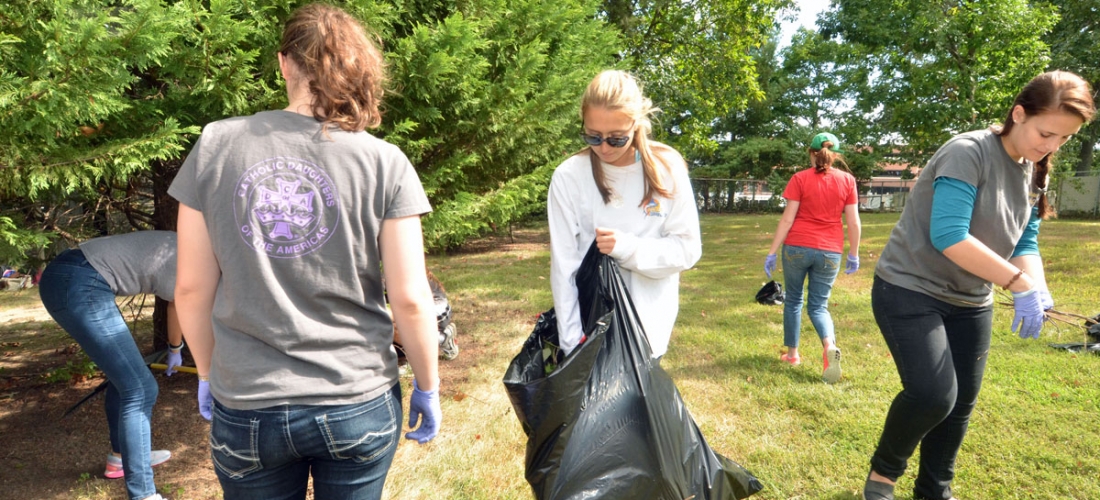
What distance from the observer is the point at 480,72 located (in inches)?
156

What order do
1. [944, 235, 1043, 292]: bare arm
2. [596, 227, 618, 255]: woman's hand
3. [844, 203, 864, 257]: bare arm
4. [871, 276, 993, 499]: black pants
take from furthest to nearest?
[844, 203, 864, 257]: bare arm → [871, 276, 993, 499]: black pants → [944, 235, 1043, 292]: bare arm → [596, 227, 618, 255]: woman's hand

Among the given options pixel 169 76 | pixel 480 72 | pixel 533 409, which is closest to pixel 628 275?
pixel 533 409

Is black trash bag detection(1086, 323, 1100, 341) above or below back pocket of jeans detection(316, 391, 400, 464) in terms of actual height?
below

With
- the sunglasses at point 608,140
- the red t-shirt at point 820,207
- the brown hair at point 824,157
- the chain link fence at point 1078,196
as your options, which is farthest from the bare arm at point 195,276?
the chain link fence at point 1078,196

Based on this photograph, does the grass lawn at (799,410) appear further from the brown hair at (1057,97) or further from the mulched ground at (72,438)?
the mulched ground at (72,438)

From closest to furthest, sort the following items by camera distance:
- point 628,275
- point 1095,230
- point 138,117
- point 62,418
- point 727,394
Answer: point 628,275, point 138,117, point 62,418, point 727,394, point 1095,230

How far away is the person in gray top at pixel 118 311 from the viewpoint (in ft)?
8.64

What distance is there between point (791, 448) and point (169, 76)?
389cm

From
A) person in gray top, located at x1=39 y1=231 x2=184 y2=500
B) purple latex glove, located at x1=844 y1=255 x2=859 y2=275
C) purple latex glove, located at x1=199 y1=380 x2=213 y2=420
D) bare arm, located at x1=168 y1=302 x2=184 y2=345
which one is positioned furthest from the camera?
purple latex glove, located at x1=844 y1=255 x2=859 y2=275

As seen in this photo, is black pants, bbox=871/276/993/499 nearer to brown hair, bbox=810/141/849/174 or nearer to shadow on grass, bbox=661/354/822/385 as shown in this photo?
shadow on grass, bbox=661/354/822/385

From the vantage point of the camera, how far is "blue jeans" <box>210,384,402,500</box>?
1341mm

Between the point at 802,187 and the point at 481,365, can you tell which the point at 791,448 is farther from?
the point at 481,365

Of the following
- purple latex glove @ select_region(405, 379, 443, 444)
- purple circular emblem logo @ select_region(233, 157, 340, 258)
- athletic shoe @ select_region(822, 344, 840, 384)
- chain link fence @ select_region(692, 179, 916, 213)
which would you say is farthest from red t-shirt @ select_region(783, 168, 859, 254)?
chain link fence @ select_region(692, 179, 916, 213)

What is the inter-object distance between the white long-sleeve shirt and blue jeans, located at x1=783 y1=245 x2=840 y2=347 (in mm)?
2639
